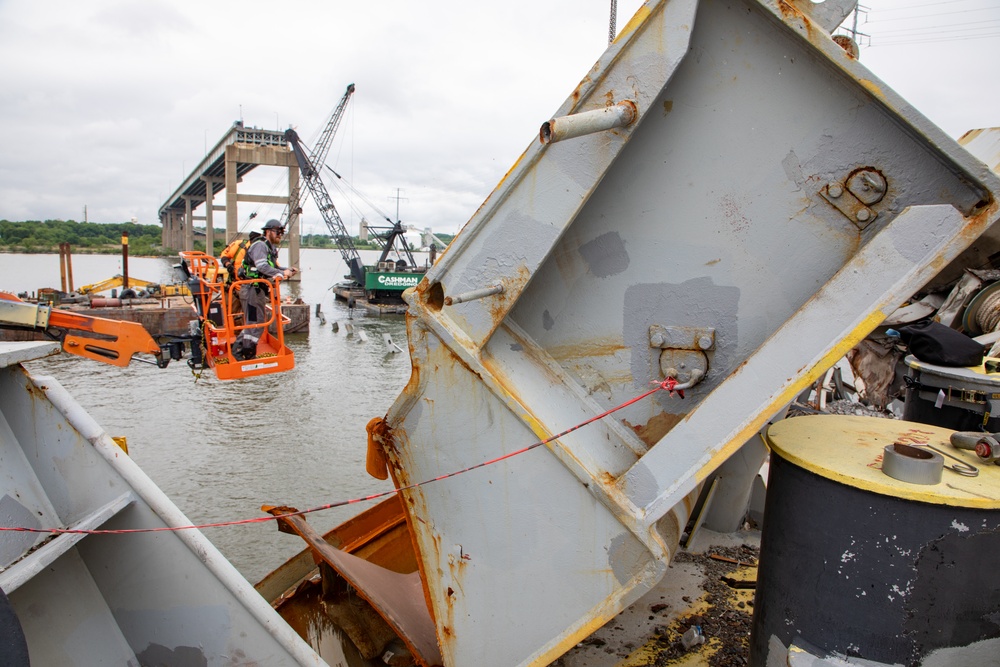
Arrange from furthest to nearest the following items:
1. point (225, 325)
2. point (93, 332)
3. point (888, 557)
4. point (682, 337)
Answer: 1. point (225, 325)
2. point (93, 332)
3. point (682, 337)
4. point (888, 557)

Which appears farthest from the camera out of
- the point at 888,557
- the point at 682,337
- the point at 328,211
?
the point at 328,211

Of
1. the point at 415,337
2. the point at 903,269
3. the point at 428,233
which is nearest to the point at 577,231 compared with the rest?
the point at 415,337

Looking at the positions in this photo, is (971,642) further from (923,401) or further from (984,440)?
(923,401)

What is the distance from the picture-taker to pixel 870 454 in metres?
2.11

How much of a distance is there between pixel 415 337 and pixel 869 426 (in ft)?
6.04


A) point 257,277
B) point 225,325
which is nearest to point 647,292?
point 225,325

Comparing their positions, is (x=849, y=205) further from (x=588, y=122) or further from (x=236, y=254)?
(x=236, y=254)

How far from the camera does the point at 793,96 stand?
1.95 meters

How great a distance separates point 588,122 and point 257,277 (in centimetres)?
660

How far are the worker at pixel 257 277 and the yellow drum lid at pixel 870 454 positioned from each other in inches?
249

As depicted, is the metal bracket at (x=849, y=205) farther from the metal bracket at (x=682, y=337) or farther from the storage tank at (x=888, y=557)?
the storage tank at (x=888, y=557)

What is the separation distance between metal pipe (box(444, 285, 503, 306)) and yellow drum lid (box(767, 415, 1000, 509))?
1110mm

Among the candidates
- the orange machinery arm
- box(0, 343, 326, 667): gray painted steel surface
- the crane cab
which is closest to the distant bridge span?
the crane cab

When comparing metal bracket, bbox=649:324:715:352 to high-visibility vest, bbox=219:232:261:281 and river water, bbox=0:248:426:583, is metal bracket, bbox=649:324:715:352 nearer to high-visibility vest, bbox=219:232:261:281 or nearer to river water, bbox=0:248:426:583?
river water, bbox=0:248:426:583
